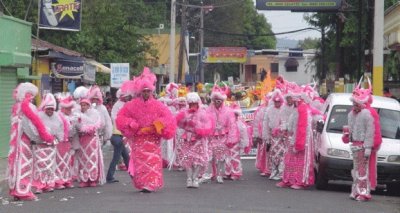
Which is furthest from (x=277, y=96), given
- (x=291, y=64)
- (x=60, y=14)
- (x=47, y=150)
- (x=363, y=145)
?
(x=291, y=64)

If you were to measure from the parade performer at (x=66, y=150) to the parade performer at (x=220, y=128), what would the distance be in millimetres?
2722

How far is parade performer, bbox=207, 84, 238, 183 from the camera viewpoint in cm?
1569

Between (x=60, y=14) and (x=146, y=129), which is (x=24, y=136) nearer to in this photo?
(x=146, y=129)

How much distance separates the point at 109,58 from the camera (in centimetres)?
3916

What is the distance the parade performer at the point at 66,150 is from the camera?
14.3 meters

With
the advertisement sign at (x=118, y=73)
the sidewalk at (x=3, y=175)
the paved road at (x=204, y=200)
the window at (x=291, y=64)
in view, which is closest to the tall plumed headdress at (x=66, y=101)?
the paved road at (x=204, y=200)

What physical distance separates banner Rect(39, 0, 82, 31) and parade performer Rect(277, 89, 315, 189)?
445 inches

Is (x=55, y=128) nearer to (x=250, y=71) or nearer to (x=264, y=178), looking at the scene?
(x=264, y=178)

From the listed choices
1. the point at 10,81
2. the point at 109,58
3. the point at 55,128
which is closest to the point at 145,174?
the point at 55,128

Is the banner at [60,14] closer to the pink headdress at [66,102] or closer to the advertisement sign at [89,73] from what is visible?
the advertisement sign at [89,73]

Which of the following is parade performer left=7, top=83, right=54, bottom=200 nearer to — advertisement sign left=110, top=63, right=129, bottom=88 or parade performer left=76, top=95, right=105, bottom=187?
parade performer left=76, top=95, right=105, bottom=187

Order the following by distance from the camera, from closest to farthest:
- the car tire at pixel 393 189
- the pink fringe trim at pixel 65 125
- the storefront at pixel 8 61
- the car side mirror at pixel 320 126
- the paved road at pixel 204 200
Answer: the paved road at pixel 204 200
the pink fringe trim at pixel 65 125
the car side mirror at pixel 320 126
the car tire at pixel 393 189
the storefront at pixel 8 61

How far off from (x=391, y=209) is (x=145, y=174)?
4.01 m

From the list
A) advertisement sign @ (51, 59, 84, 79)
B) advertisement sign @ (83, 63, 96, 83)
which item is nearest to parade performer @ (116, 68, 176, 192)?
advertisement sign @ (51, 59, 84, 79)
